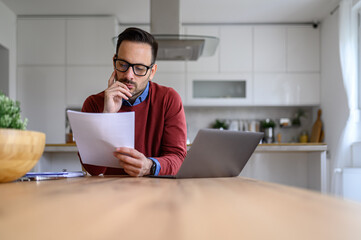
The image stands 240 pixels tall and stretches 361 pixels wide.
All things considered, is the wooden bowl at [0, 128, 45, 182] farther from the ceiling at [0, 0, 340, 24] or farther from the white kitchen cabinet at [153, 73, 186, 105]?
the white kitchen cabinet at [153, 73, 186, 105]

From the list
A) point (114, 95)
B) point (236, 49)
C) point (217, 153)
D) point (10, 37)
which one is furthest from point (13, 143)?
point (236, 49)

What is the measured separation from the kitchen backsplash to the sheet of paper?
4.33 m

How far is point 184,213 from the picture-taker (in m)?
0.31

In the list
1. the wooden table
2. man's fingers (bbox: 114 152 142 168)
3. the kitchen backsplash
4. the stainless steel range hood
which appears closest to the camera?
the wooden table

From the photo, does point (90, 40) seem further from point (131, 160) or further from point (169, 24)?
point (131, 160)

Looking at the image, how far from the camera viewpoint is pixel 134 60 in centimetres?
169

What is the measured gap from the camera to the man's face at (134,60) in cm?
166

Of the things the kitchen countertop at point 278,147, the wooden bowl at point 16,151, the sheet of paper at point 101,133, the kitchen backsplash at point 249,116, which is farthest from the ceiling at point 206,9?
the wooden bowl at point 16,151

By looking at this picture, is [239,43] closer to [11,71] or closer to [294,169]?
[294,169]

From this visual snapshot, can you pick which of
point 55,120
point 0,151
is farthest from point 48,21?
point 0,151

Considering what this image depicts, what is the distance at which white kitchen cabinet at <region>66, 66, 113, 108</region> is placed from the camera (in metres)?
4.98

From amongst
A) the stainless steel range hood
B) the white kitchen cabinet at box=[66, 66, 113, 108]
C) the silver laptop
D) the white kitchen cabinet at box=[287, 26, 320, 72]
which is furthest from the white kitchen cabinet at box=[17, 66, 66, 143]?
the silver laptop

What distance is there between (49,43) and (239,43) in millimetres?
2470

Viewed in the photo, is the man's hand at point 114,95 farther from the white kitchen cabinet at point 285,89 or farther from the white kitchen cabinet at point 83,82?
the white kitchen cabinet at point 285,89
